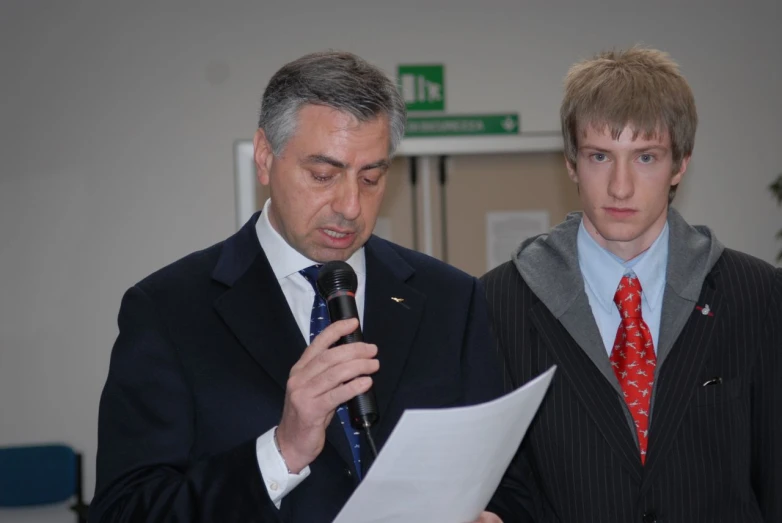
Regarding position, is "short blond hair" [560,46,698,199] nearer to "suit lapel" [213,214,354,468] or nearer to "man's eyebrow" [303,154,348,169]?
"man's eyebrow" [303,154,348,169]

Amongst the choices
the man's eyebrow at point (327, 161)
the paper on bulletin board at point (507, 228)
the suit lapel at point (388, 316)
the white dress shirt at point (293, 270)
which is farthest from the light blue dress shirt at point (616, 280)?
the paper on bulletin board at point (507, 228)

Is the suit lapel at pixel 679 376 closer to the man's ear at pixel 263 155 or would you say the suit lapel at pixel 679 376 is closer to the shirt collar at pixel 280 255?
the shirt collar at pixel 280 255

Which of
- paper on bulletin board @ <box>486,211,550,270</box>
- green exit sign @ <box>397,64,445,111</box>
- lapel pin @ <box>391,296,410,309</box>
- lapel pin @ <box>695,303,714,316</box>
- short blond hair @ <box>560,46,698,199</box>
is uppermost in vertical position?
short blond hair @ <box>560,46,698,199</box>


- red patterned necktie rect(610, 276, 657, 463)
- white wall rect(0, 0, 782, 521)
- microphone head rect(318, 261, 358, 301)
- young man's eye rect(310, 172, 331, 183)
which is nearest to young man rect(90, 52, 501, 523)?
young man's eye rect(310, 172, 331, 183)

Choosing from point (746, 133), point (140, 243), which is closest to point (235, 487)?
point (140, 243)

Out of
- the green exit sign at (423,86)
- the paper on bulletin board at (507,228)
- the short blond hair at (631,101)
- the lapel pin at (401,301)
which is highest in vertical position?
the short blond hair at (631,101)

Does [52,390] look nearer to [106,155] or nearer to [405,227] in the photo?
[106,155]

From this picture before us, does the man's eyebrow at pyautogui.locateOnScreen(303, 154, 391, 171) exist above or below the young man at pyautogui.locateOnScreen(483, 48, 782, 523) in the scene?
above

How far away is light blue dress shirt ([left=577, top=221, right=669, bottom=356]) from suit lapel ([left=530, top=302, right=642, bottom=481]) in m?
0.09

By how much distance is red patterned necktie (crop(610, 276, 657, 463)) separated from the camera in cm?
212

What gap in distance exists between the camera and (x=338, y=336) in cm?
159

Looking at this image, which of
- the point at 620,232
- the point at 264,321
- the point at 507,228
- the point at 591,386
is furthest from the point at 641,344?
the point at 507,228

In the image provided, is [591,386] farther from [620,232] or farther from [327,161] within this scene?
[327,161]

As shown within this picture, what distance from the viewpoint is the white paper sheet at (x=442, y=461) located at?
4.88ft
